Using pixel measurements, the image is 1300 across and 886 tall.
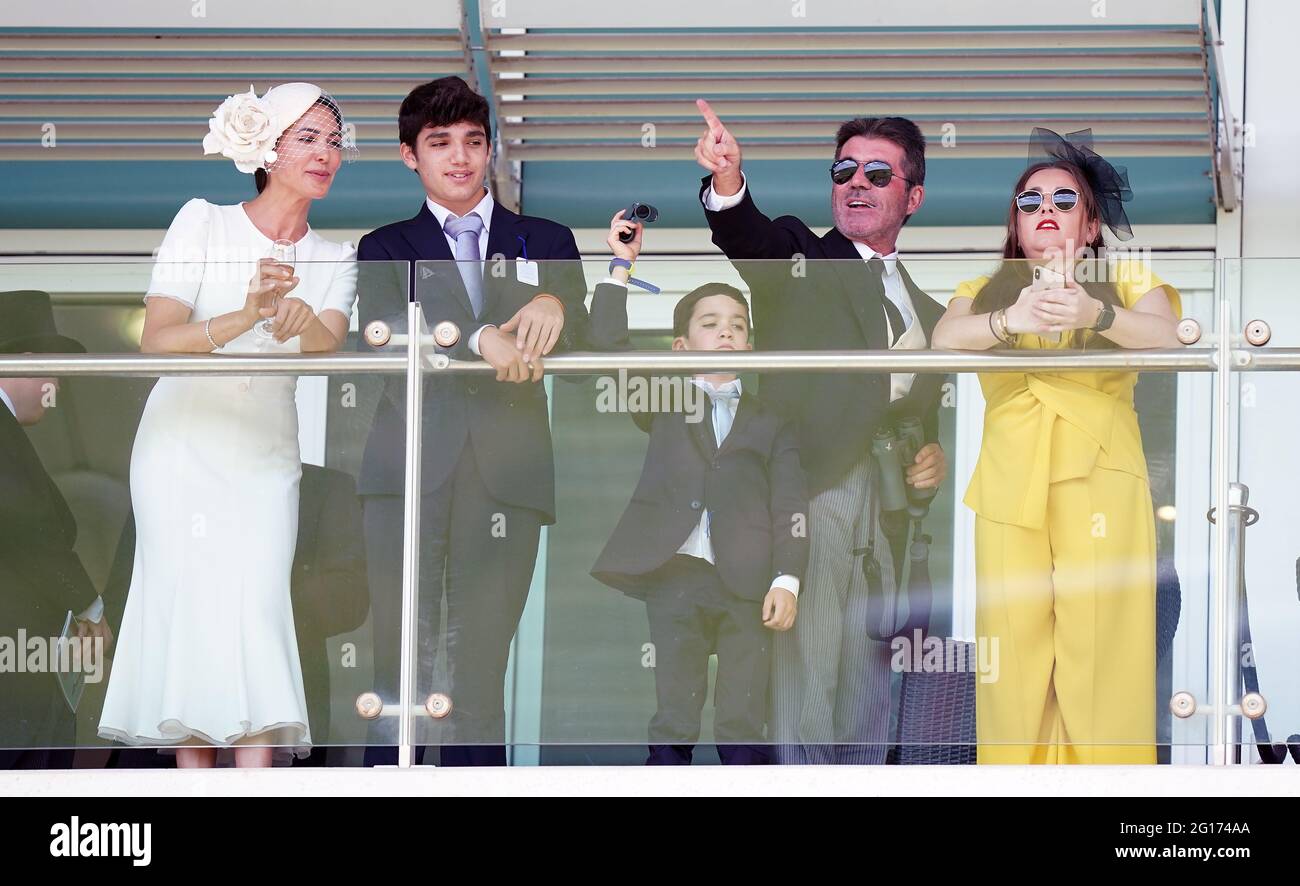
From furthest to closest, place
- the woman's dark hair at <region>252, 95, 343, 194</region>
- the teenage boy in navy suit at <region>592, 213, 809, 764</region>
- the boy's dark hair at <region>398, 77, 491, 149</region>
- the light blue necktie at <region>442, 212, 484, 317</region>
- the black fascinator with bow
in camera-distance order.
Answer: the boy's dark hair at <region>398, 77, 491, 149</region>, the light blue necktie at <region>442, 212, 484, 317</region>, the woman's dark hair at <region>252, 95, 343, 194</region>, the black fascinator with bow, the teenage boy in navy suit at <region>592, 213, 809, 764</region>

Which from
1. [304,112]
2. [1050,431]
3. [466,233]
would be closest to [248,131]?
[304,112]

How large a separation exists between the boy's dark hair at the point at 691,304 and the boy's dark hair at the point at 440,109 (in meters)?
1.01

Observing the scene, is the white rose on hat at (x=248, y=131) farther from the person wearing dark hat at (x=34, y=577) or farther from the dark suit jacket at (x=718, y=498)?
the dark suit jacket at (x=718, y=498)

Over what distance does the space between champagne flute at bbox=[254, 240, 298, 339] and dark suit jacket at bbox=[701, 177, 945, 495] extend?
1.01 m

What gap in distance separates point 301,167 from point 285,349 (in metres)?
0.62

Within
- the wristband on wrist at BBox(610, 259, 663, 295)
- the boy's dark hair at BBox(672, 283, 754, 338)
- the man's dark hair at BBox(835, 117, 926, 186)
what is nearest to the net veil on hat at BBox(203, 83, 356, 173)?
the wristband on wrist at BBox(610, 259, 663, 295)

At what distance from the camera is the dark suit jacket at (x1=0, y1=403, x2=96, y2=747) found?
439 centimetres

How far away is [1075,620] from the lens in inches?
171

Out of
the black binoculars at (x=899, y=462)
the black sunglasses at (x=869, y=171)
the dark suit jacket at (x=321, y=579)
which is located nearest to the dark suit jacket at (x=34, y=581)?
the dark suit jacket at (x=321, y=579)

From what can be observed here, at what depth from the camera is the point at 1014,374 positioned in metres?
4.36

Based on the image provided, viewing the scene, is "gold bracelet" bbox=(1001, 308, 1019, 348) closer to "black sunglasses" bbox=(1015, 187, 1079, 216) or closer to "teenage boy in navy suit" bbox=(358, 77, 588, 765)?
"black sunglasses" bbox=(1015, 187, 1079, 216)

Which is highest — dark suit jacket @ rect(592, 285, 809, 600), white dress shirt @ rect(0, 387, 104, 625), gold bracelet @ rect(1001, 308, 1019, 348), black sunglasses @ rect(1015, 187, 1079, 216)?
black sunglasses @ rect(1015, 187, 1079, 216)

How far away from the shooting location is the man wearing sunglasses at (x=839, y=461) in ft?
14.1
